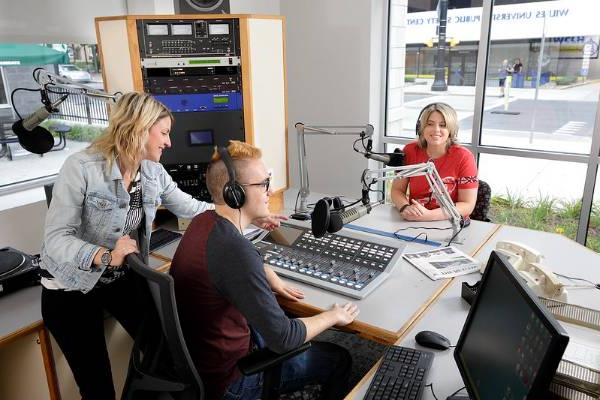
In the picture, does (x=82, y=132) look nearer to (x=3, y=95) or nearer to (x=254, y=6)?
(x=3, y=95)

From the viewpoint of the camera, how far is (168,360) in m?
1.51

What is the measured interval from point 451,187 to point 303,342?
1.42m

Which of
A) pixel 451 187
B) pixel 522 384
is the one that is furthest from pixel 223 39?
pixel 522 384

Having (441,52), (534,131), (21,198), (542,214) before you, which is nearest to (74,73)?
(21,198)

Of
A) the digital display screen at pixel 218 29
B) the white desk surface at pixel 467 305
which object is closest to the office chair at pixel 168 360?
the white desk surface at pixel 467 305

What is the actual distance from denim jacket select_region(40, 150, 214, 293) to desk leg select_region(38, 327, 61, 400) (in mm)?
228

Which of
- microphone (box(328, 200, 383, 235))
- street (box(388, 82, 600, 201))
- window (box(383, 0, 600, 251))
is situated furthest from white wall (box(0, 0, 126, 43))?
street (box(388, 82, 600, 201))

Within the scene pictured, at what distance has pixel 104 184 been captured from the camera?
169 centimetres

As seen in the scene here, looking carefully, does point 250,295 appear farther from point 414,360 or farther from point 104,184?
point 104,184

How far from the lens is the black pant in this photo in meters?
1.67

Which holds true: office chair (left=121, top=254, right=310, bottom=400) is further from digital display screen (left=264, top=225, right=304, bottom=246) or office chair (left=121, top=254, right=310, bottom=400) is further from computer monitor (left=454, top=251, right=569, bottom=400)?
digital display screen (left=264, top=225, right=304, bottom=246)

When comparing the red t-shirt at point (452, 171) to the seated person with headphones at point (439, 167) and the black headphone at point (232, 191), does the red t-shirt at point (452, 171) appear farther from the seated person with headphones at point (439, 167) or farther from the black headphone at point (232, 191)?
the black headphone at point (232, 191)

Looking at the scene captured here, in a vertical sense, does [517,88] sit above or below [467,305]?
above

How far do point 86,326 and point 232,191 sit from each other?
80 cm
